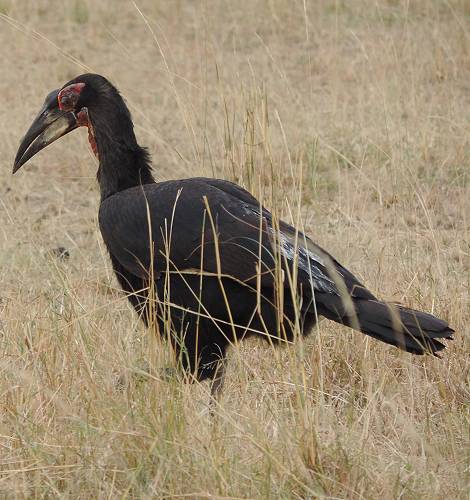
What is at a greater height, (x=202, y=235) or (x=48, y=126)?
(x=48, y=126)

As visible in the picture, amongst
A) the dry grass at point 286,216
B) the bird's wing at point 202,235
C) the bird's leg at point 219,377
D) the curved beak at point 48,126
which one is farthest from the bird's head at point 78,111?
the bird's leg at point 219,377

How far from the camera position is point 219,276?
3188 millimetres

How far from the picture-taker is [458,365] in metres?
3.59

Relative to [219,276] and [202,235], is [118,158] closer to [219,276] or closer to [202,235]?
[202,235]

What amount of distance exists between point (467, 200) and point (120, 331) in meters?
2.15

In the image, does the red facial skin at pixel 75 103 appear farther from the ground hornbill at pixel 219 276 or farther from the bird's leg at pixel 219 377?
the bird's leg at pixel 219 377

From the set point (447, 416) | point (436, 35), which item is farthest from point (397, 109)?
point (447, 416)

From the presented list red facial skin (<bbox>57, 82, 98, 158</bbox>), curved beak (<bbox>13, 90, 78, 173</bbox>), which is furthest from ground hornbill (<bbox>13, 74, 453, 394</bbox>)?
curved beak (<bbox>13, 90, 78, 173</bbox>)

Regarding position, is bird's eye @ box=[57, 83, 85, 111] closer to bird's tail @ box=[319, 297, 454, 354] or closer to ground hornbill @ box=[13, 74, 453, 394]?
ground hornbill @ box=[13, 74, 453, 394]

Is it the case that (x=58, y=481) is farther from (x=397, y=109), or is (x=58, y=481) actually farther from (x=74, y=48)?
(x=74, y=48)

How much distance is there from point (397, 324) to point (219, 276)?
505 mm

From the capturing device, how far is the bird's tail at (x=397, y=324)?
3098 millimetres

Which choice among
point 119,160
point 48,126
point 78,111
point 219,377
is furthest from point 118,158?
point 219,377

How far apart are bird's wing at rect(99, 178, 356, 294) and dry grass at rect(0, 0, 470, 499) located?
0.15 meters
